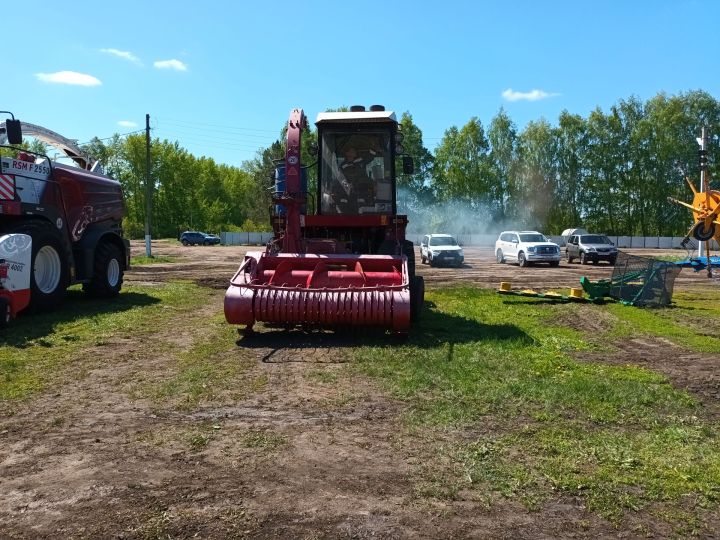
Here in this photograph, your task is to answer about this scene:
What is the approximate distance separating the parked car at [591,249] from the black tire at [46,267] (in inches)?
1026

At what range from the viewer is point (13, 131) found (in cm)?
1041

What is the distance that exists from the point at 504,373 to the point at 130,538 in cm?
437

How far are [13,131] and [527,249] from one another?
901 inches

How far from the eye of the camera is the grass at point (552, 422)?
381cm

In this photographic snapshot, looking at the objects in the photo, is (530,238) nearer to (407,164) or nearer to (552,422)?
(407,164)

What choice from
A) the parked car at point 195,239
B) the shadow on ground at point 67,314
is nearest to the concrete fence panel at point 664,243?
the parked car at point 195,239

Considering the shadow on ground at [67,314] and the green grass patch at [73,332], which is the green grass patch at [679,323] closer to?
the green grass patch at [73,332]

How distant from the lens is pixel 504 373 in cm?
664

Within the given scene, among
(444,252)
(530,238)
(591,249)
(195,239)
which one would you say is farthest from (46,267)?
(195,239)

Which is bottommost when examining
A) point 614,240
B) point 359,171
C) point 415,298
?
point 415,298

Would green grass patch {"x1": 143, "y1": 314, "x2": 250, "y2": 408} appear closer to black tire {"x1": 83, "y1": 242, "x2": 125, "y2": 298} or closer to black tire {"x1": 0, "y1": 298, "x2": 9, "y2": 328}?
black tire {"x1": 0, "y1": 298, "x2": 9, "y2": 328}

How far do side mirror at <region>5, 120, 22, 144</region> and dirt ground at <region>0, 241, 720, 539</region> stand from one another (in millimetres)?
5481

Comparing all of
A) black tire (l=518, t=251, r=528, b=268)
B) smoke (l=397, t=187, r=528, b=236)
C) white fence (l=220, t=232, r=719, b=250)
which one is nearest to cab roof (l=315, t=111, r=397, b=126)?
black tire (l=518, t=251, r=528, b=268)

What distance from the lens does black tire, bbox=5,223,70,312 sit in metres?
10.4
